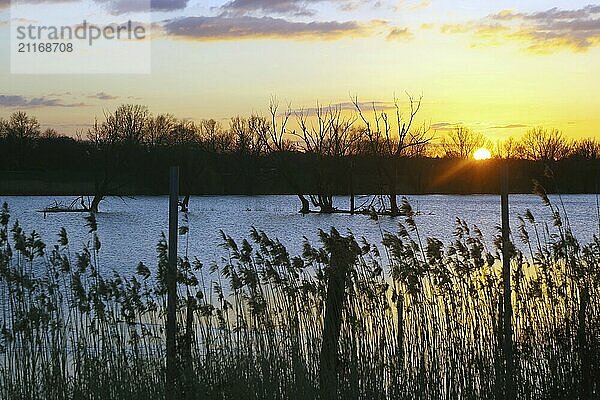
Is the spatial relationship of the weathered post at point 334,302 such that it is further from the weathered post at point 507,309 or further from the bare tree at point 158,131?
the bare tree at point 158,131

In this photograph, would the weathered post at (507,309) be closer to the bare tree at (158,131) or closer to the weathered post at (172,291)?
the weathered post at (172,291)

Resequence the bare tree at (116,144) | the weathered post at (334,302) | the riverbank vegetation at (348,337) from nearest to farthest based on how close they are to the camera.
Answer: the weathered post at (334,302) < the riverbank vegetation at (348,337) < the bare tree at (116,144)

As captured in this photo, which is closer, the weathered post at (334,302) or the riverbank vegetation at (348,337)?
the weathered post at (334,302)

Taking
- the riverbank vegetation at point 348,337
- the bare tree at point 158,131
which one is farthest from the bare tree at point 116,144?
the riverbank vegetation at point 348,337

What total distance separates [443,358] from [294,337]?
4.02ft

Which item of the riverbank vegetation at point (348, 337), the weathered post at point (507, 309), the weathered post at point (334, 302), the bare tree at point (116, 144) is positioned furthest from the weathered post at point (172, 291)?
the bare tree at point (116, 144)

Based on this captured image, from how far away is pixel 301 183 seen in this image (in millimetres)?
78812

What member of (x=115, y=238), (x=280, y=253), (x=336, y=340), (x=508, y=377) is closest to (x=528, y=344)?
(x=508, y=377)

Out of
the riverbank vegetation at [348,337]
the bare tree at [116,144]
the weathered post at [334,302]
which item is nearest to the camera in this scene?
the weathered post at [334,302]

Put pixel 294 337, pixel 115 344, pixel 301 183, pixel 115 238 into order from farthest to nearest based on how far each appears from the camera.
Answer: pixel 301 183, pixel 115 238, pixel 115 344, pixel 294 337

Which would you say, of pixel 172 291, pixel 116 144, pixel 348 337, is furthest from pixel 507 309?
pixel 116 144

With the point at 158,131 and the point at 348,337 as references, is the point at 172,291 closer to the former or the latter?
the point at 348,337

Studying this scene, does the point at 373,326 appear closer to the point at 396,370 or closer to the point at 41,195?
the point at 396,370

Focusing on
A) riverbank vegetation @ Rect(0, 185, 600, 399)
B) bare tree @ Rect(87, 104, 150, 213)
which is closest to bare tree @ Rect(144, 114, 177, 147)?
bare tree @ Rect(87, 104, 150, 213)
